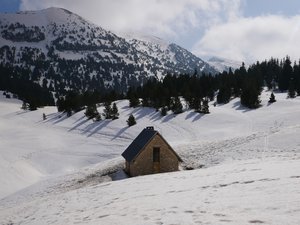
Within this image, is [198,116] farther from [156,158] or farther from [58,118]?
[156,158]

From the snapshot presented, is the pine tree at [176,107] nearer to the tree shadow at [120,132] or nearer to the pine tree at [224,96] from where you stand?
the tree shadow at [120,132]

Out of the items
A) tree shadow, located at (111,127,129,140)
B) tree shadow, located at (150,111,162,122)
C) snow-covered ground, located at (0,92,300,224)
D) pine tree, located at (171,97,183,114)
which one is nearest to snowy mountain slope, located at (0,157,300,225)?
snow-covered ground, located at (0,92,300,224)

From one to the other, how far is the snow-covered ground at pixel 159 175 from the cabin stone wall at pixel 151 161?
2845 millimetres

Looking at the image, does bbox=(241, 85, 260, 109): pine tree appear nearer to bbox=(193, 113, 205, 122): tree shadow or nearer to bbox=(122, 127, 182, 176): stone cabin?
bbox=(193, 113, 205, 122): tree shadow

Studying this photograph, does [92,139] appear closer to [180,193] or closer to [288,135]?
[288,135]

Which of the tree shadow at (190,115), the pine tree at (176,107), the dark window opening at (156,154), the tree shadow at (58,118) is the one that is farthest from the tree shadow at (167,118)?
the dark window opening at (156,154)

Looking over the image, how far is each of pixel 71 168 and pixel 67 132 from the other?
83.4ft

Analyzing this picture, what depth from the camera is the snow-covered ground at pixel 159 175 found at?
15930mm

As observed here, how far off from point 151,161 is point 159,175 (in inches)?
285

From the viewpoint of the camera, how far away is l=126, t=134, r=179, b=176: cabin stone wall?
130ft

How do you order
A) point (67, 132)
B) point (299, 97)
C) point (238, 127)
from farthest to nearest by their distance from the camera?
point (299, 97) < point (67, 132) < point (238, 127)

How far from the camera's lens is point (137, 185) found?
2772cm

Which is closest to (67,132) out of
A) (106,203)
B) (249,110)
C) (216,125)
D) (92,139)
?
(92,139)

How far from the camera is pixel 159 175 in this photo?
108 feet
